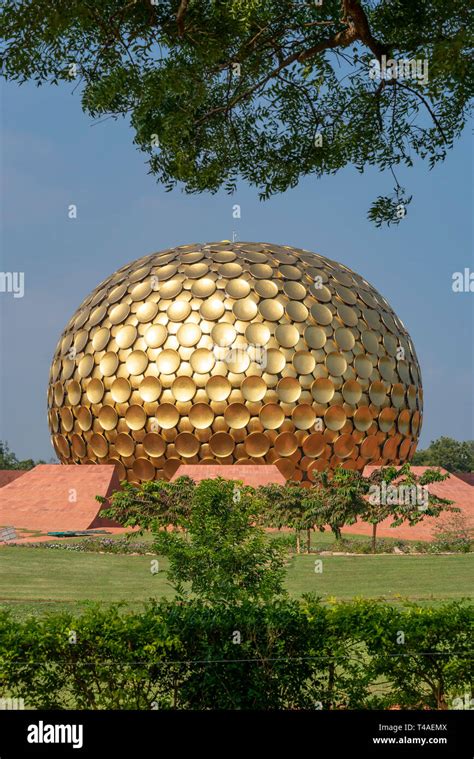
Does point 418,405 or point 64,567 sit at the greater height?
point 418,405

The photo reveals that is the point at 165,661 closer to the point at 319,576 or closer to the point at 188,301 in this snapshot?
the point at 319,576

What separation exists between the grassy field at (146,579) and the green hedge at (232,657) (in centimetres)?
261

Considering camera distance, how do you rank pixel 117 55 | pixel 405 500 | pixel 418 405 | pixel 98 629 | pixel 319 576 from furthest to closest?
pixel 418 405 → pixel 405 500 → pixel 319 576 → pixel 117 55 → pixel 98 629

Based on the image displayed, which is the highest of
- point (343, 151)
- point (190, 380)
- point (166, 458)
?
point (343, 151)

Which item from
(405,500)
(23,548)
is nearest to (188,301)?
(405,500)

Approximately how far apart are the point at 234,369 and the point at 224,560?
13479 millimetres

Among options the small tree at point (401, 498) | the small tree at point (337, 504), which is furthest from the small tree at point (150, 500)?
the small tree at point (401, 498)

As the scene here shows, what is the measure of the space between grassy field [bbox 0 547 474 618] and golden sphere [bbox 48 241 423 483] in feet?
24.0

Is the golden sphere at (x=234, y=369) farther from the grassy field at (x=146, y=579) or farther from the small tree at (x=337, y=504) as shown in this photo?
the grassy field at (x=146, y=579)

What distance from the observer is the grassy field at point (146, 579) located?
27.1 ft

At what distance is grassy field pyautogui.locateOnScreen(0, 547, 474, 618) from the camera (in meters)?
8.27

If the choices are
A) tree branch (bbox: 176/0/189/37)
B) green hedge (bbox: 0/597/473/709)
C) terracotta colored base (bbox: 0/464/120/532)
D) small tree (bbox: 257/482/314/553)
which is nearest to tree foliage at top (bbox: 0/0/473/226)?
tree branch (bbox: 176/0/189/37)

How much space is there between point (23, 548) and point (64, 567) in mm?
2429

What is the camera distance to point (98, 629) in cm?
446
